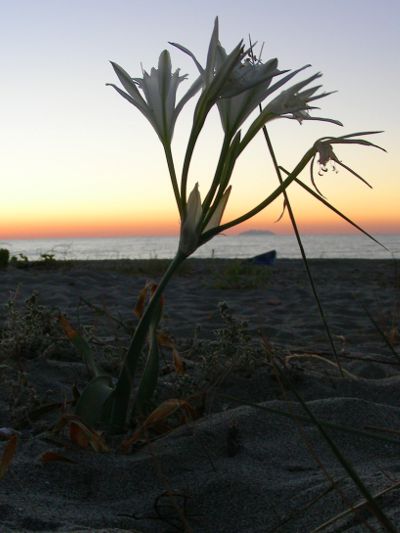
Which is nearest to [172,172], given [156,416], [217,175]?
[217,175]

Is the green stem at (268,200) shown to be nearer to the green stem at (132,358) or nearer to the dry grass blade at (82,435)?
the green stem at (132,358)

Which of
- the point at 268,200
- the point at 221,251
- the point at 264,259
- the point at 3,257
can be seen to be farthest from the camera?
the point at 221,251

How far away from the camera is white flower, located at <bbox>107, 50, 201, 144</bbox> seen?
4.67ft

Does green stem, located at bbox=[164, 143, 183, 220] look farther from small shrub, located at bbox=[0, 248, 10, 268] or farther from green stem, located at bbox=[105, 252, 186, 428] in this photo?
small shrub, located at bbox=[0, 248, 10, 268]

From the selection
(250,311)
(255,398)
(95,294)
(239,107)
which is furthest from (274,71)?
(95,294)

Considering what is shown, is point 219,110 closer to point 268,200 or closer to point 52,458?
point 268,200

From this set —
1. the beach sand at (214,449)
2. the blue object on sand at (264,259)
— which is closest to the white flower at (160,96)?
the beach sand at (214,449)

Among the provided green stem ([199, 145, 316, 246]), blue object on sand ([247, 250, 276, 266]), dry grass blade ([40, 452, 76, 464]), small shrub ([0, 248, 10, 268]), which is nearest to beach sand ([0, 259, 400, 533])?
dry grass blade ([40, 452, 76, 464])

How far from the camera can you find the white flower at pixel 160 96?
4.67 ft

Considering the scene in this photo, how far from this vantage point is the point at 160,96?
4.68 feet

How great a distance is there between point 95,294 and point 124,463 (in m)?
4.01

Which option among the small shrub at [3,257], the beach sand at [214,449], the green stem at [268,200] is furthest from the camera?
the small shrub at [3,257]

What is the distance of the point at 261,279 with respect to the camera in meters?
6.82

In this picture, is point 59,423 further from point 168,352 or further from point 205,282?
point 205,282
